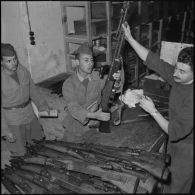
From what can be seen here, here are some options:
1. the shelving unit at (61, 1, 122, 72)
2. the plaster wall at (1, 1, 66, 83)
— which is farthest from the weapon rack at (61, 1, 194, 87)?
the plaster wall at (1, 1, 66, 83)

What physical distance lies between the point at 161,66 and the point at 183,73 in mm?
631

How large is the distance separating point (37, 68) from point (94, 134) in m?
2.23

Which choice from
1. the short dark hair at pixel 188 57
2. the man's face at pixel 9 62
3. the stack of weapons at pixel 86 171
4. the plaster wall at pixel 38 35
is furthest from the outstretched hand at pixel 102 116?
the plaster wall at pixel 38 35

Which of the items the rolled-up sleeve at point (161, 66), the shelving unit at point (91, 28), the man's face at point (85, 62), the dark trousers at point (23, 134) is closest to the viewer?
the rolled-up sleeve at point (161, 66)

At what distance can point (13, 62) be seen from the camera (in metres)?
2.70

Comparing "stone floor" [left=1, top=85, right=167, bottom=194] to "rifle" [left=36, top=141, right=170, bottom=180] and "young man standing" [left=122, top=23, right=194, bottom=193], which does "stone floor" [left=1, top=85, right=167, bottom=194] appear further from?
"young man standing" [left=122, top=23, right=194, bottom=193]

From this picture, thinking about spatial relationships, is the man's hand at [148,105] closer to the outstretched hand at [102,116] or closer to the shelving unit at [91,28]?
the outstretched hand at [102,116]

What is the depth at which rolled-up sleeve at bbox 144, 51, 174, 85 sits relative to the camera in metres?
2.42

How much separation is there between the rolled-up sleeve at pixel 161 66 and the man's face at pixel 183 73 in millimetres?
500

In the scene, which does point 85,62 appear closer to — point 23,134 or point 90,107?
point 90,107

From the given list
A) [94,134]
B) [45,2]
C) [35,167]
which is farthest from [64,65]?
[35,167]

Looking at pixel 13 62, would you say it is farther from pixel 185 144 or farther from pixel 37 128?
pixel 185 144

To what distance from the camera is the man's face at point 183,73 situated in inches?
71.7

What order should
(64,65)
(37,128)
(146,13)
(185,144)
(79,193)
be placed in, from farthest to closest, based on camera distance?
1. (146,13)
2. (64,65)
3. (37,128)
4. (185,144)
5. (79,193)
